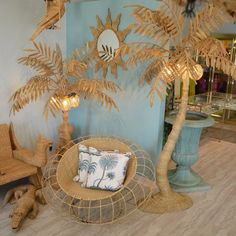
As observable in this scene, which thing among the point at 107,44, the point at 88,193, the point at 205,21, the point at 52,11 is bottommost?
the point at 88,193

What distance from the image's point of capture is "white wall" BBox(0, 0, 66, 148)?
11.3 feet

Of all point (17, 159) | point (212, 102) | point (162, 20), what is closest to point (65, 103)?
point (17, 159)

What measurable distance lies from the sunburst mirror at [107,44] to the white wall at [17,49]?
705 mm

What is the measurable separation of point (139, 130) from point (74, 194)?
1.27 m

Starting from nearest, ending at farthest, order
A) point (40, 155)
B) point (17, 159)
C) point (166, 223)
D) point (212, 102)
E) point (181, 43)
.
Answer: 1. point (181, 43)
2. point (166, 223)
3. point (40, 155)
4. point (17, 159)
5. point (212, 102)

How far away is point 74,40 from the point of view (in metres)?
4.09

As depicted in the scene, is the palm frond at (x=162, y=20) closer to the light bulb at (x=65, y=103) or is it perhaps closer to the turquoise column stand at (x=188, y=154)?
the turquoise column stand at (x=188, y=154)

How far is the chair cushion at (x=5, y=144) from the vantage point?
3361 mm

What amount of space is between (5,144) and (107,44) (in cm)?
173

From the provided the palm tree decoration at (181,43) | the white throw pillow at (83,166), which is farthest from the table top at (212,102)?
the white throw pillow at (83,166)

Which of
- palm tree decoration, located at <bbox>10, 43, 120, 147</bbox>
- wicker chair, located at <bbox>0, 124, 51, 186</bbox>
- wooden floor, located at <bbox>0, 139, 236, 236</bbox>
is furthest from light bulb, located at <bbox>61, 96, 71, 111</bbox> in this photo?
wooden floor, located at <bbox>0, 139, 236, 236</bbox>

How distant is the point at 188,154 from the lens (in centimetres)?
338

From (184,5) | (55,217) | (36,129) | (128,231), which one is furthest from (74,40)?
(128,231)

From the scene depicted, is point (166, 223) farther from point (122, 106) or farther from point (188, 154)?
point (122, 106)
